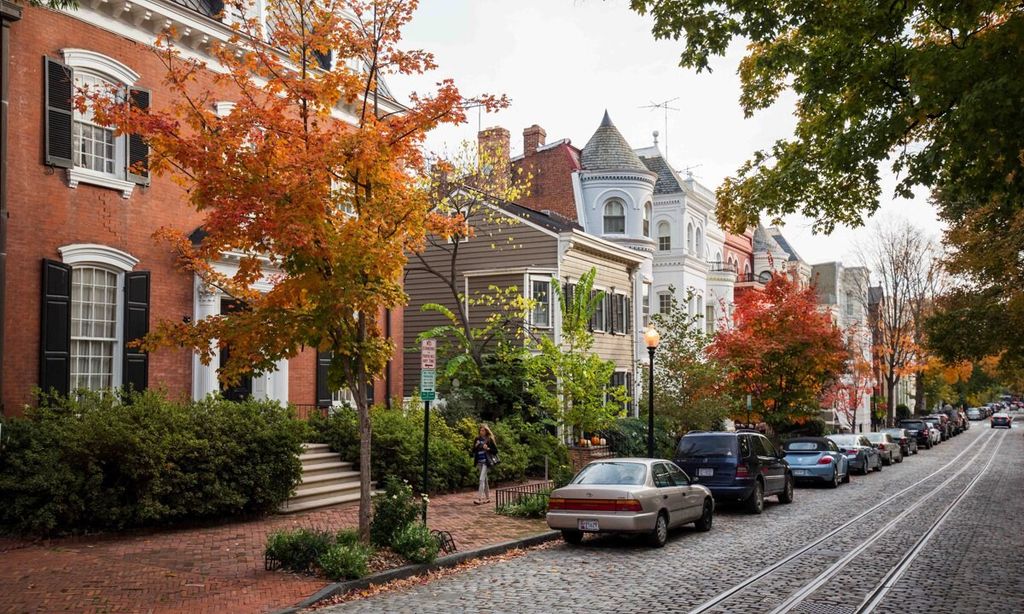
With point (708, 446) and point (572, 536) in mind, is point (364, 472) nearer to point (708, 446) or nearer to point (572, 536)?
point (572, 536)

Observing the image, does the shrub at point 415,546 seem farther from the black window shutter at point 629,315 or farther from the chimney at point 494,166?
the black window shutter at point 629,315

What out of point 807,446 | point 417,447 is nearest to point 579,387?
point 417,447

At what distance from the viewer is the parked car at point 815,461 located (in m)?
25.1

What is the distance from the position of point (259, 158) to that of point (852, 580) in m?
9.34

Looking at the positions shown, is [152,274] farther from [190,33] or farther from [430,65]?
[430,65]

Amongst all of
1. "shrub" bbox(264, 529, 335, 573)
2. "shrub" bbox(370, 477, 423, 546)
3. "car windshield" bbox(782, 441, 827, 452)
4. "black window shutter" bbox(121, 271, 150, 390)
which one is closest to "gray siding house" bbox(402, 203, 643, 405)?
"car windshield" bbox(782, 441, 827, 452)

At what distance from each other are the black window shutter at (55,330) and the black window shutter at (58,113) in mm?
1836

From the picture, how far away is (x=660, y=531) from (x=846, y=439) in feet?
63.4

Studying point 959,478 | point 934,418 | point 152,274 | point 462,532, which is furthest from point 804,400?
point 934,418

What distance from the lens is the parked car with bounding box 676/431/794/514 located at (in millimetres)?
18219

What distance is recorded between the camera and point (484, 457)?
18812mm

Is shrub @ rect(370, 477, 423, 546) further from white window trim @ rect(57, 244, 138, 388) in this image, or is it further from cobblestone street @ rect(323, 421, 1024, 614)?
white window trim @ rect(57, 244, 138, 388)

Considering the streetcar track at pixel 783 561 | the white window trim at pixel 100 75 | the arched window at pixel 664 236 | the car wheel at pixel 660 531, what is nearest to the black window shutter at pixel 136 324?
the white window trim at pixel 100 75

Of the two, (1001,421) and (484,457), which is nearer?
(484,457)
